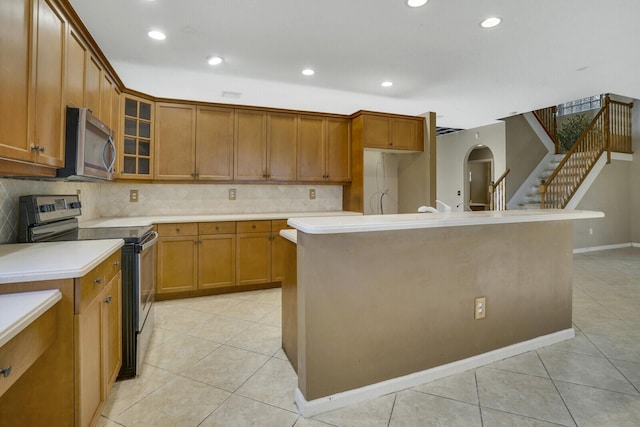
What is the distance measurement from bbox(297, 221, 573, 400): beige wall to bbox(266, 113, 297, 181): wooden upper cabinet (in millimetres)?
2635

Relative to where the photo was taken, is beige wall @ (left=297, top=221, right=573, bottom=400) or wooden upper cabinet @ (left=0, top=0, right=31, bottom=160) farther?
beige wall @ (left=297, top=221, right=573, bottom=400)

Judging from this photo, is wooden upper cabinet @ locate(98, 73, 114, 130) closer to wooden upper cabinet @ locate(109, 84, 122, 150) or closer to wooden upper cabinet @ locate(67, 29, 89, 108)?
wooden upper cabinet @ locate(109, 84, 122, 150)

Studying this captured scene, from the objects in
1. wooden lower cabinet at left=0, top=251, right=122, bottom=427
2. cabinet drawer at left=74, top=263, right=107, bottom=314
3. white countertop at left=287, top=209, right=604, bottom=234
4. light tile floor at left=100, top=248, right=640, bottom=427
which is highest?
white countertop at left=287, top=209, right=604, bottom=234

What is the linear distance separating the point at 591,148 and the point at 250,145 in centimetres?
694

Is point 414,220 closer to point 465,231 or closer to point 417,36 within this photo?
point 465,231

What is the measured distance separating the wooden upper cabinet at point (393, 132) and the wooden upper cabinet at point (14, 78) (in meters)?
3.45

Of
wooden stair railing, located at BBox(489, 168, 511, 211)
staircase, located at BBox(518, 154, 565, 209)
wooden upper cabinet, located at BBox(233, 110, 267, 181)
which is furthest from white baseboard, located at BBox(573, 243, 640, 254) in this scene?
wooden upper cabinet, located at BBox(233, 110, 267, 181)

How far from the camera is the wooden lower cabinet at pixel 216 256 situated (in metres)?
3.51

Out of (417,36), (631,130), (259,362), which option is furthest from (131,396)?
(631,130)

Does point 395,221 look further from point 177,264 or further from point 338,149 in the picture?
point 338,149

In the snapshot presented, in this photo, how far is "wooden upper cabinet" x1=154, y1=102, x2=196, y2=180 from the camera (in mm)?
3768

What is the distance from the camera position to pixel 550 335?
244cm

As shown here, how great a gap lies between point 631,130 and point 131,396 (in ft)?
31.5

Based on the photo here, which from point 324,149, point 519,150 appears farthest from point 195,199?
point 519,150
